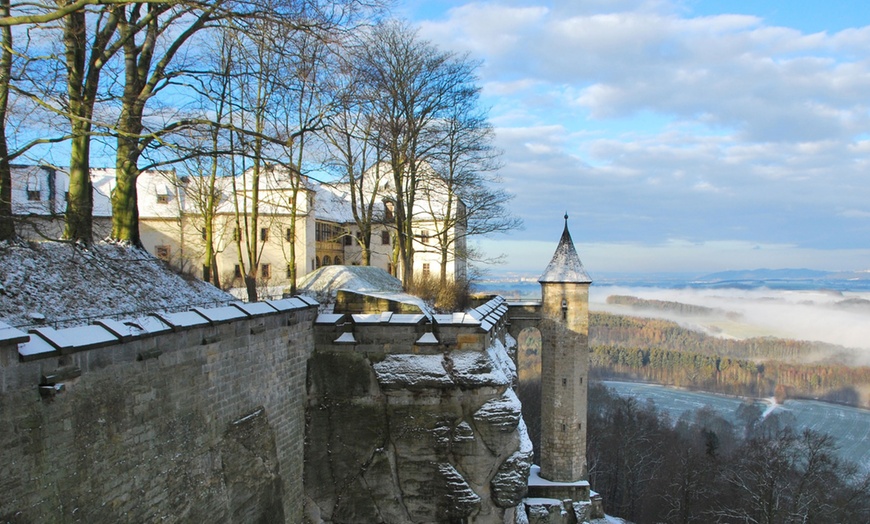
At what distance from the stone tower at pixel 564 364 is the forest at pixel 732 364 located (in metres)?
70.8

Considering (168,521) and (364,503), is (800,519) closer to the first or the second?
(364,503)

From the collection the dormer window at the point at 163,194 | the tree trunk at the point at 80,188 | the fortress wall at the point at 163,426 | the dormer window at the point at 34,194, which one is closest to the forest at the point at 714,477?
the fortress wall at the point at 163,426

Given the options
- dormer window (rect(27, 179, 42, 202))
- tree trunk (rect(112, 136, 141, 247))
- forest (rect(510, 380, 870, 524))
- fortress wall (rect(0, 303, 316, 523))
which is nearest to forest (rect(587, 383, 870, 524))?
forest (rect(510, 380, 870, 524))

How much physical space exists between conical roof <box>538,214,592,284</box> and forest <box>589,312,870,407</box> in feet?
235

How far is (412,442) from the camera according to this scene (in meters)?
9.97

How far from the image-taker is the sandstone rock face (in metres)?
9.87

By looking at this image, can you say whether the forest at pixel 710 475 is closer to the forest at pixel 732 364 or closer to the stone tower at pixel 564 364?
the stone tower at pixel 564 364

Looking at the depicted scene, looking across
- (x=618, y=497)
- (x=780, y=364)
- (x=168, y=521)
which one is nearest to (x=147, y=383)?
(x=168, y=521)

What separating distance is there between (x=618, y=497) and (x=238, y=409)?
38.0m

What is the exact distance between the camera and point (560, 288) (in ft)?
79.2

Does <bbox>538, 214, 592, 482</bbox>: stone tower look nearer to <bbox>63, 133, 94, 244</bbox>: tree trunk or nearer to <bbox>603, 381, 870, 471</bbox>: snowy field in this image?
<bbox>63, 133, 94, 244</bbox>: tree trunk

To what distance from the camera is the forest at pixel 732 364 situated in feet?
288

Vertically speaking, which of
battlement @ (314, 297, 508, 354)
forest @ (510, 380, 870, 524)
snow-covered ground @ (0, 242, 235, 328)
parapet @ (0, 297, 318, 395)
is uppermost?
snow-covered ground @ (0, 242, 235, 328)

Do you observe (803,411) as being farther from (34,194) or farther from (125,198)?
(34,194)
